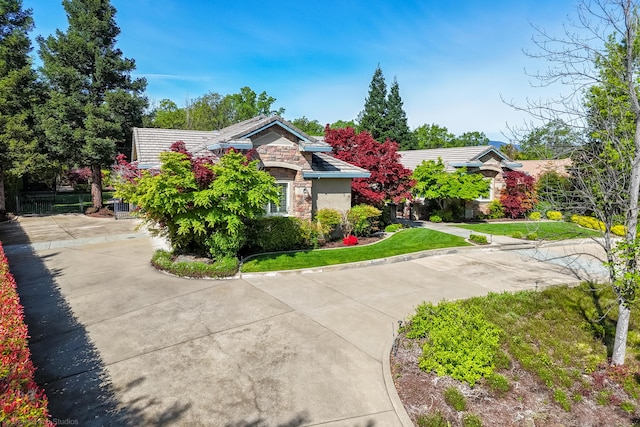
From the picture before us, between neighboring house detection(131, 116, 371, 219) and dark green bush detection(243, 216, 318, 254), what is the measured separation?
1.12 meters

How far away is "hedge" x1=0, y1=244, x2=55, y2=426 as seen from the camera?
330 centimetres

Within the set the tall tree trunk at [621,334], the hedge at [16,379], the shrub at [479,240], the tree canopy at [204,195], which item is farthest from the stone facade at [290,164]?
the tall tree trunk at [621,334]

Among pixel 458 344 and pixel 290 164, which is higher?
pixel 290 164

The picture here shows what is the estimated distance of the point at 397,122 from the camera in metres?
49.5

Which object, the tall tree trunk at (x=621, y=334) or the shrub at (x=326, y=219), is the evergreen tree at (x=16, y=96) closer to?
the shrub at (x=326, y=219)

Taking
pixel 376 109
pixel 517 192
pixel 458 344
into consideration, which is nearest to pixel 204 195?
pixel 458 344

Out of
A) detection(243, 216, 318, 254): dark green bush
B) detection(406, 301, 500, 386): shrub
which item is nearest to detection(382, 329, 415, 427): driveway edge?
detection(406, 301, 500, 386): shrub

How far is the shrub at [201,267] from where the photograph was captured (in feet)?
36.5

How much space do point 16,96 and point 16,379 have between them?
27975 mm

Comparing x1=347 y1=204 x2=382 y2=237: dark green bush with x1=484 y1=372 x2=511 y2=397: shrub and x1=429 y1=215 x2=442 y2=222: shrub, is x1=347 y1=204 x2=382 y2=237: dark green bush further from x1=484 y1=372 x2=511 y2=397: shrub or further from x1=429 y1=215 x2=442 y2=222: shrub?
x1=484 y1=372 x2=511 y2=397: shrub

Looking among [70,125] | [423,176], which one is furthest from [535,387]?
[70,125]

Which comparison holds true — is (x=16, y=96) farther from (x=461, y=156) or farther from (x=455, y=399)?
(x=461, y=156)

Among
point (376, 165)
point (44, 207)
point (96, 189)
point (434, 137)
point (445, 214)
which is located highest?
point (434, 137)

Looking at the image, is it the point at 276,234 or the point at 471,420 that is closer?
the point at 471,420
